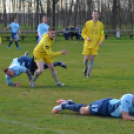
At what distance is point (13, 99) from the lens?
8039mm

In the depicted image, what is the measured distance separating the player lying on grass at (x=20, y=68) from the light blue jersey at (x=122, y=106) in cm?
395

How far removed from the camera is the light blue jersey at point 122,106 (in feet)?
19.2

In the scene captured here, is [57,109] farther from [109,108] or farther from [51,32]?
[51,32]

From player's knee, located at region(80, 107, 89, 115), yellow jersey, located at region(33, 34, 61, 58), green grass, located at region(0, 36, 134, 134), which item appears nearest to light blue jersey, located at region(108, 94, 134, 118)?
green grass, located at region(0, 36, 134, 134)

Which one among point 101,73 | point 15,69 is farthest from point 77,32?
point 15,69

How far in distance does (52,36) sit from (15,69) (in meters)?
1.41

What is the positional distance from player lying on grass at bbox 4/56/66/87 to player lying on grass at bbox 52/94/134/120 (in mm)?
3073

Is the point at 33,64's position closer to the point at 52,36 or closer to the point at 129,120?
the point at 52,36

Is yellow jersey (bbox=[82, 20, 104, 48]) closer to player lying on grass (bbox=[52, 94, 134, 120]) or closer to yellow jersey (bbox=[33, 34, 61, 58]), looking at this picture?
yellow jersey (bbox=[33, 34, 61, 58])

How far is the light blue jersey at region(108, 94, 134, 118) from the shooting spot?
230 inches

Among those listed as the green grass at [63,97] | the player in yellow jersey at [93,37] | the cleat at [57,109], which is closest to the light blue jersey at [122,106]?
the green grass at [63,97]

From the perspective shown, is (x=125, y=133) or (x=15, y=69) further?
(x=15, y=69)

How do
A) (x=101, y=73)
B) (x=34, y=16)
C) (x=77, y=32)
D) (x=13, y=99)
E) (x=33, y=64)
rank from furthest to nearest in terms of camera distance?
(x=34, y=16) → (x=77, y=32) → (x=101, y=73) → (x=33, y=64) → (x=13, y=99)

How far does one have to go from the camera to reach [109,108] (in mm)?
6219
